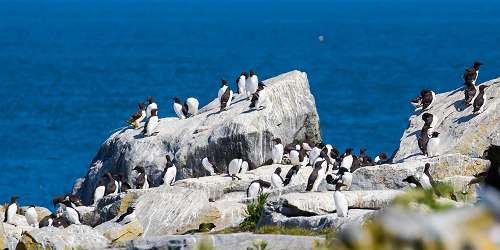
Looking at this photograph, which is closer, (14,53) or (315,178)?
(315,178)

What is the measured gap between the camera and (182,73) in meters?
107

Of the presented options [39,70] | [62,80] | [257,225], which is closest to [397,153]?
[257,225]

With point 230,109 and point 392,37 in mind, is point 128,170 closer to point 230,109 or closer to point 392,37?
point 230,109

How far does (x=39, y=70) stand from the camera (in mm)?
110000

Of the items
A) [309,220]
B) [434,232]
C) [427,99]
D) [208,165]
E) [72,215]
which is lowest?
[434,232]

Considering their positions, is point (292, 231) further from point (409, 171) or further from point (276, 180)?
point (276, 180)

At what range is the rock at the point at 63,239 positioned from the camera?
14734mm

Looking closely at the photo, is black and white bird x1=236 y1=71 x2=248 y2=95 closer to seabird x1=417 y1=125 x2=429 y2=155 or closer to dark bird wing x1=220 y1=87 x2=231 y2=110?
dark bird wing x1=220 y1=87 x2=231 y2=110

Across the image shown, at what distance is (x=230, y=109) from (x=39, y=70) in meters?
83.9

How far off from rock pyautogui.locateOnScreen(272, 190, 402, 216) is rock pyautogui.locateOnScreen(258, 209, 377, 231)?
206 millimetres

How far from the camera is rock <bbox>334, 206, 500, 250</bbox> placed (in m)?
4.07

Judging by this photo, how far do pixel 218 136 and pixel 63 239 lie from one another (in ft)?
39.9

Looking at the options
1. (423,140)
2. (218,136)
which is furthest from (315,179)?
(218,136)

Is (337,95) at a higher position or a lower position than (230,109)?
higher
